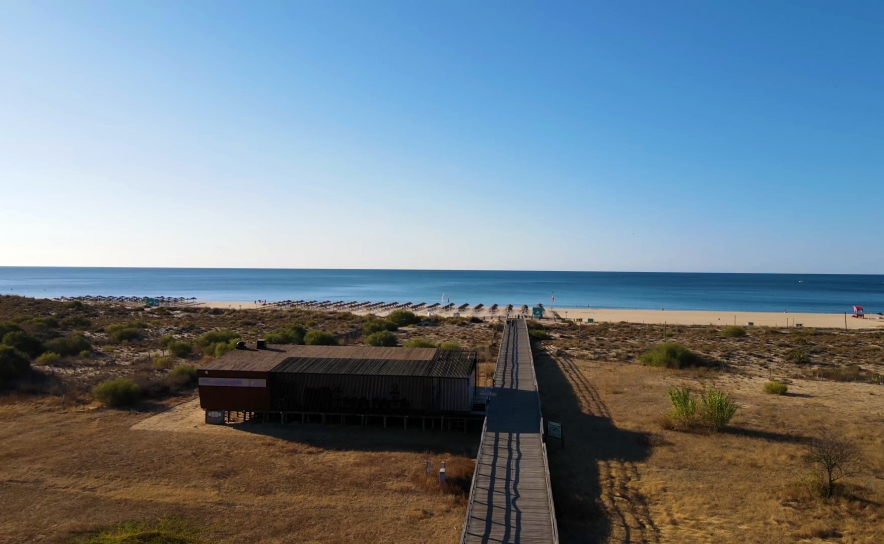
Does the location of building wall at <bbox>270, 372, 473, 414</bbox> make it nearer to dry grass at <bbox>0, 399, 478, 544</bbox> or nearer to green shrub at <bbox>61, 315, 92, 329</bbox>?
dry grass at <bbox>0, 399, 478, 544</bbox>

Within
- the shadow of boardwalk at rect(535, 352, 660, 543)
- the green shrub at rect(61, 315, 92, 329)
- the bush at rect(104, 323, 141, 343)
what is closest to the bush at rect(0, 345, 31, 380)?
the bush at rect(104, 323, 141, 343)

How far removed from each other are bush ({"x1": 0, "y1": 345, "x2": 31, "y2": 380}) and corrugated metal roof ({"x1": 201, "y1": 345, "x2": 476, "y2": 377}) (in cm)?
1079

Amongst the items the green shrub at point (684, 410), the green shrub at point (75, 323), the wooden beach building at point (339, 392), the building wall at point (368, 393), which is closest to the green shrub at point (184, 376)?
the wooden beach building at point (339, 392)

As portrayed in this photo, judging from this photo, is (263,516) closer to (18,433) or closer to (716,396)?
(18,433)

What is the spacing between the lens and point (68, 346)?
104 feet

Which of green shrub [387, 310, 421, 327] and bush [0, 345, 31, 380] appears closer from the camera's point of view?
bush [0, 345, 31, 380]

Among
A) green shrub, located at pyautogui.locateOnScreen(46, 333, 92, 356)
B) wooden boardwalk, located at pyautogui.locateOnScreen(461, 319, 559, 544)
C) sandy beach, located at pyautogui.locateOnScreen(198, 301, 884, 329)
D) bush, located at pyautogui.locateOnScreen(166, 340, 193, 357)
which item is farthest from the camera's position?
sandy beach, located at pyautogui.locateOnScreen(198, 301, 884, 329)

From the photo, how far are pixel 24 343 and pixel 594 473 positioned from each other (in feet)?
104

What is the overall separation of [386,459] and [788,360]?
95.2 ft

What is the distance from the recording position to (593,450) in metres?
17.5

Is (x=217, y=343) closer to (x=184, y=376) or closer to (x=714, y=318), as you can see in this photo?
(x=184, y=376)

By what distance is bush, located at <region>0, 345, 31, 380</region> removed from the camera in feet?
80.8

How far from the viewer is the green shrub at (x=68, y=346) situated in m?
31.1

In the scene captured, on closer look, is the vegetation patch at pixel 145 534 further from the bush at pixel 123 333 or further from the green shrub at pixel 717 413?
the bush at pixel 123 333
